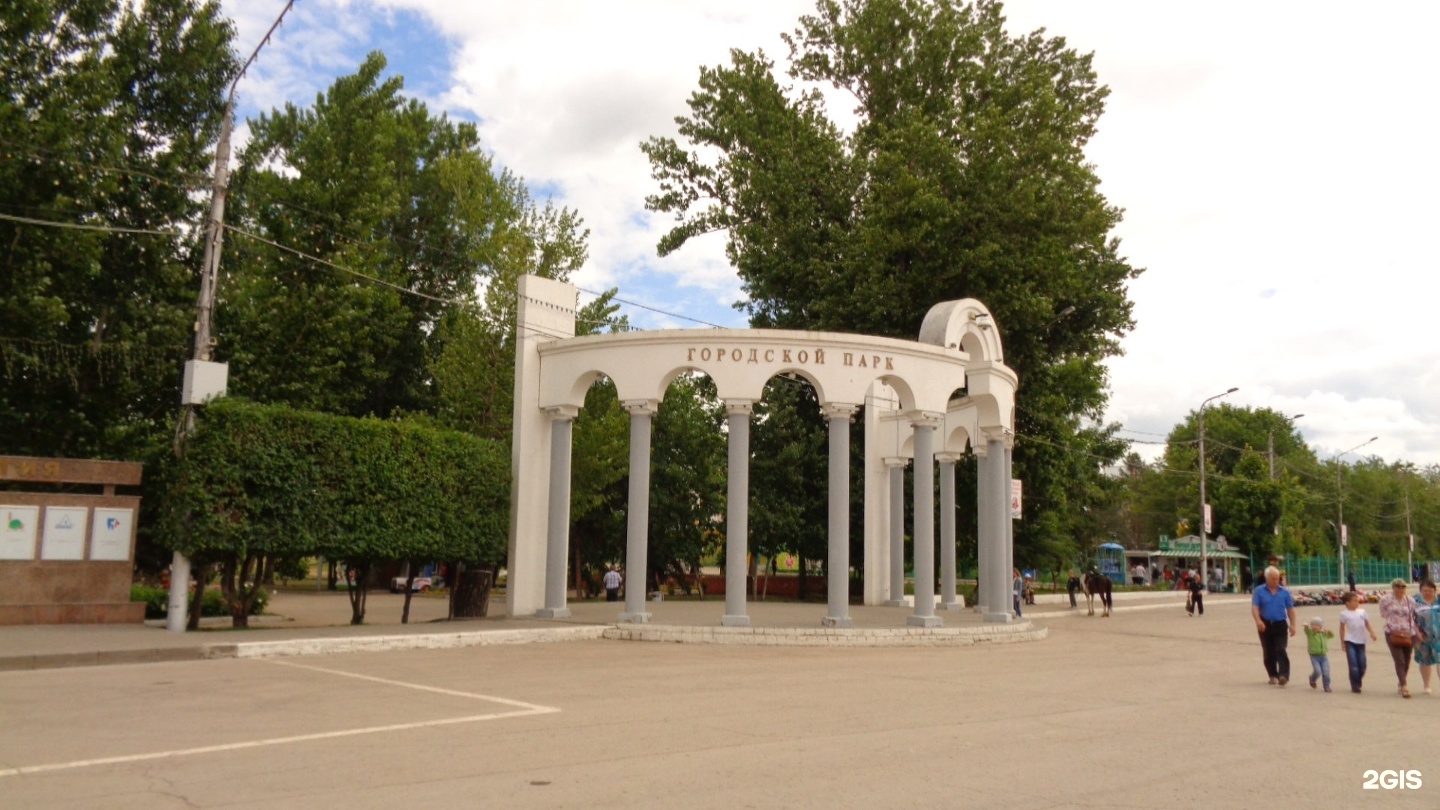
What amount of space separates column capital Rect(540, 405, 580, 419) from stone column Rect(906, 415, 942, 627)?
689 cm

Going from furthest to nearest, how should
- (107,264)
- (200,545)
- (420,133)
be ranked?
(420,133) < (107,264) < (200,545)

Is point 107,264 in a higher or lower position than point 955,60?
lower

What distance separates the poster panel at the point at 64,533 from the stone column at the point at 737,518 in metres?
10.6

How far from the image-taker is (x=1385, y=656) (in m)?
19.9

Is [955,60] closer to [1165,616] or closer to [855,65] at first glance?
[855,65]

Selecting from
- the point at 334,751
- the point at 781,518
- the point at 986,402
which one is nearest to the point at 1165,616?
the point at 781,518

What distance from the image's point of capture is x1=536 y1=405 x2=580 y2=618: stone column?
21141 millimetres

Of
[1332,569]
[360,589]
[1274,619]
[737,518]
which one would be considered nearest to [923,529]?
[737,518]

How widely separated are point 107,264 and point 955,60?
25047 millimetres

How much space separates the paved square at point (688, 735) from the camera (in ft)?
23.4

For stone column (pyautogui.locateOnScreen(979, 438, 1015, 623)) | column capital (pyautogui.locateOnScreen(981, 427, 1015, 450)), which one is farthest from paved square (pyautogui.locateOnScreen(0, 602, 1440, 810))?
column capital (pyautogui.locateOnScreen(981, 427, 1015, 450))

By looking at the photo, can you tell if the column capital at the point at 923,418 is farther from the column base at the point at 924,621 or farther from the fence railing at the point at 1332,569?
the fence railing at the point at 1332,569

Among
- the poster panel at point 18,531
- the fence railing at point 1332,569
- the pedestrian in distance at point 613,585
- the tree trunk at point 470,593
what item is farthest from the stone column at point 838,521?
the fence railing at point 1332,569

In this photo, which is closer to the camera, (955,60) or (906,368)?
(906,368)
